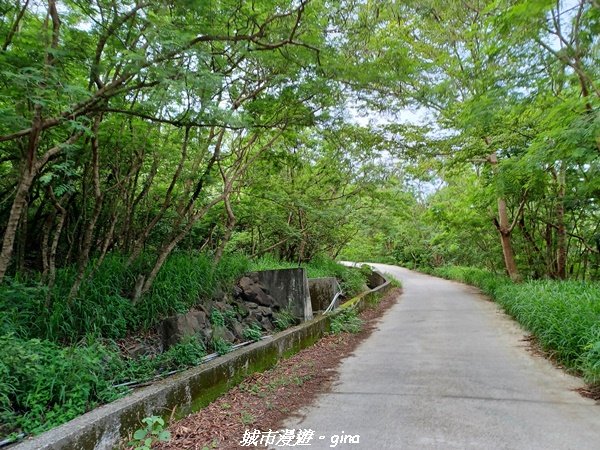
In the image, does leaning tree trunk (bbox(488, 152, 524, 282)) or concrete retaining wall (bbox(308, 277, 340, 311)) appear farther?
leaning tree trunk (bbox(488, 152, 524, 282))

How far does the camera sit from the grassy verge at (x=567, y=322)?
450 centimetres

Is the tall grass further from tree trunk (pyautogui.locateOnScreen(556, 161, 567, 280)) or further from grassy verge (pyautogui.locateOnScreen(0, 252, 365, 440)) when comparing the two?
tree trunk (pyautogui.locateOnScreen(556, 161, 567, 280))

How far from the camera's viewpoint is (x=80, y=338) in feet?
13.1

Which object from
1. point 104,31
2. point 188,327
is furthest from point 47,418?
point 104,31

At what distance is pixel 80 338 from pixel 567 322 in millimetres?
6104

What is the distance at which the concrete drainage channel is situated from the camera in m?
2.48

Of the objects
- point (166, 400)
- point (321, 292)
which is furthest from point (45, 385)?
point (321, 292)

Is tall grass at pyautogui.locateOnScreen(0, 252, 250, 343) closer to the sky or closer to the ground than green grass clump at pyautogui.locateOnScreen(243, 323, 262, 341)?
closer to the sky

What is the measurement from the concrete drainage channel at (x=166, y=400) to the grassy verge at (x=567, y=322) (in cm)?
364

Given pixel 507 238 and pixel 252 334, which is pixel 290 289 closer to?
pixel 252 334

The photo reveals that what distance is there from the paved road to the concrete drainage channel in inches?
35.4

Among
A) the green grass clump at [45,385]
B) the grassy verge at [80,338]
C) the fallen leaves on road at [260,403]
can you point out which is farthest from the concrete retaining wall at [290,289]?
the green grass clump at [45,385]

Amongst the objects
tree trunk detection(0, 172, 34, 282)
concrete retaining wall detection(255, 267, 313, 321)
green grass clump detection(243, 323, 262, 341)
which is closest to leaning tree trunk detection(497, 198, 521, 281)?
concrete retaining wall detection(255, 267, 313, 321)

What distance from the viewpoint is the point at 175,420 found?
334cm
